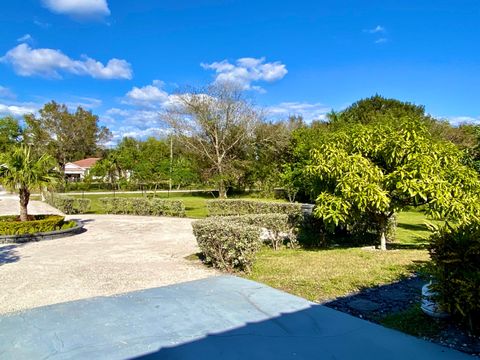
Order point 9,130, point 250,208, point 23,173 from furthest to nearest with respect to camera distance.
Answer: point 9,130, point 250,208, point 23,173

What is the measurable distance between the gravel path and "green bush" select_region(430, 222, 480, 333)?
371 centimetres

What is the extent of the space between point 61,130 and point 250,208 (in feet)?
160

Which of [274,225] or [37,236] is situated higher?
[274,225]

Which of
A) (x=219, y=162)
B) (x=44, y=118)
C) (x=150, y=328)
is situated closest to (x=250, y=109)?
(x=219, y=162)

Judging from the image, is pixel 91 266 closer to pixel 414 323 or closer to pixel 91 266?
pixel 91 266

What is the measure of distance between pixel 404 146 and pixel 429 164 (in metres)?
0.60

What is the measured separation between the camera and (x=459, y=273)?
143 inches

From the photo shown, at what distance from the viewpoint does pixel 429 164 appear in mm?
7473

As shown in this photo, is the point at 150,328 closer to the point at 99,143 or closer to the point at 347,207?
the point at 347,207

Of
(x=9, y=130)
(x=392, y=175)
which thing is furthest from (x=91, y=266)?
(x=9, y=130)

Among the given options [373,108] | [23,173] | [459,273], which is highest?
[373,108]

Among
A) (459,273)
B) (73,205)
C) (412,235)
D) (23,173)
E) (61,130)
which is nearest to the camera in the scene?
(459,273)

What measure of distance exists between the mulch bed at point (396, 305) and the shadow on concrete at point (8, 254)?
7.00 meters

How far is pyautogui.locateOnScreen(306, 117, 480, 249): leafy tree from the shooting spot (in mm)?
7422
